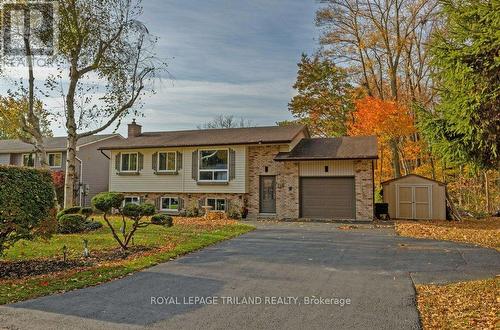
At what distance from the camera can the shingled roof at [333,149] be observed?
1827 cm

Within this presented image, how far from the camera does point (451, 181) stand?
27.8 metres

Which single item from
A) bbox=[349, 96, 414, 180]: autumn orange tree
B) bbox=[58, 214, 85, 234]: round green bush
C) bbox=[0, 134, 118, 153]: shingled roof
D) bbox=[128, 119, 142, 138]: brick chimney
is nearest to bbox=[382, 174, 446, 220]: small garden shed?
bbox=[349, 96, 414, 180]: autumn orange tree

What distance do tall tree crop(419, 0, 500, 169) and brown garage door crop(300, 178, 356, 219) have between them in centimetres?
966

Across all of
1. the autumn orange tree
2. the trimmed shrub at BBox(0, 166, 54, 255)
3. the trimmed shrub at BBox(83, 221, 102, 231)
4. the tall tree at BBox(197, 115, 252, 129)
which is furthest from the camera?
the tall tree at BBox(197, 115, 252, 129)

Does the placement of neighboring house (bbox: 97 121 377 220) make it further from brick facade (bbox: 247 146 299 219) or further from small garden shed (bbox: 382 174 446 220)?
small garden shed (bbox: 382 174 446 220)

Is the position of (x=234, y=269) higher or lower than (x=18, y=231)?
lower

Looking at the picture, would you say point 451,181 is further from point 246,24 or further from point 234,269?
point 234,269

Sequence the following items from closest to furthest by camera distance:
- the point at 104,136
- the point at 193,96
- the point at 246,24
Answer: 1. the point at 246,24
2. the point at 193,96
3. the point at 104,136

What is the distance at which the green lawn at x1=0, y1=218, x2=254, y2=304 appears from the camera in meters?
6.41

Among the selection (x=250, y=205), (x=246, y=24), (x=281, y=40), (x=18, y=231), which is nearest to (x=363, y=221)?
(x=250, y=205)

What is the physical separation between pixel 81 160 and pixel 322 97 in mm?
19005

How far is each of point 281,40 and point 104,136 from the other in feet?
68.4

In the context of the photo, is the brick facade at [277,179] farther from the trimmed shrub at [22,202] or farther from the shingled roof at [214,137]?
the trimmed shrub at [22,202]

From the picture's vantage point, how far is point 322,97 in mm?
29516
